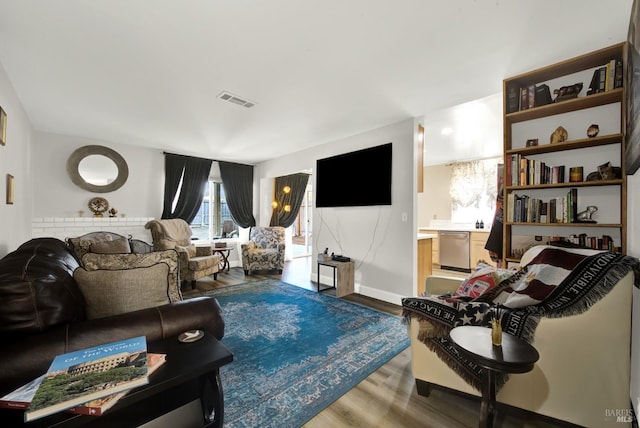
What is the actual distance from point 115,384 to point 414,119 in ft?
11.9

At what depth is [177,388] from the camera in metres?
1.19

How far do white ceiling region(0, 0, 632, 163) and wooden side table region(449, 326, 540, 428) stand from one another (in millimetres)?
1877

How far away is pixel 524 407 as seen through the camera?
57.5 inches

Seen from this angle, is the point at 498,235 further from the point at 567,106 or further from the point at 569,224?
the point at 567,106

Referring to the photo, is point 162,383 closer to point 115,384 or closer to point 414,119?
point 115,384

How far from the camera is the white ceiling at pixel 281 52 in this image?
5.46 ft

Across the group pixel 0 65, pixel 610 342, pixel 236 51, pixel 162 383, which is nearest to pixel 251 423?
pixel 162 383

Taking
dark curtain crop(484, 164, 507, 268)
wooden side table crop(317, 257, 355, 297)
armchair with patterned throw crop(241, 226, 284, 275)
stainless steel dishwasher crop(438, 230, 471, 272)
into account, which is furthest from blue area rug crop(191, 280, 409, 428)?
stainless steel dishwasher crop(438, 230, 471, 272)

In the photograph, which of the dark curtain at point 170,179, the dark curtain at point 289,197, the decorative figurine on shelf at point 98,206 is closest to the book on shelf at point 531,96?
the dark curtain at point 289,197

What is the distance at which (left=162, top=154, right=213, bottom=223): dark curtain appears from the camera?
5.04 meters

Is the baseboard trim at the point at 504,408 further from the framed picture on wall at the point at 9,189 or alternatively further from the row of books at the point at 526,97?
the framed picture on wall at the point at 9,189

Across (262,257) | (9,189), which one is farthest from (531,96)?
(9,189)

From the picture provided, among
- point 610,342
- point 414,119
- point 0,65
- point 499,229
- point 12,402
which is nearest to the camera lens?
point 12,402

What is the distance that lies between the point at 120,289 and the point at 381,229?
10.1 ft
